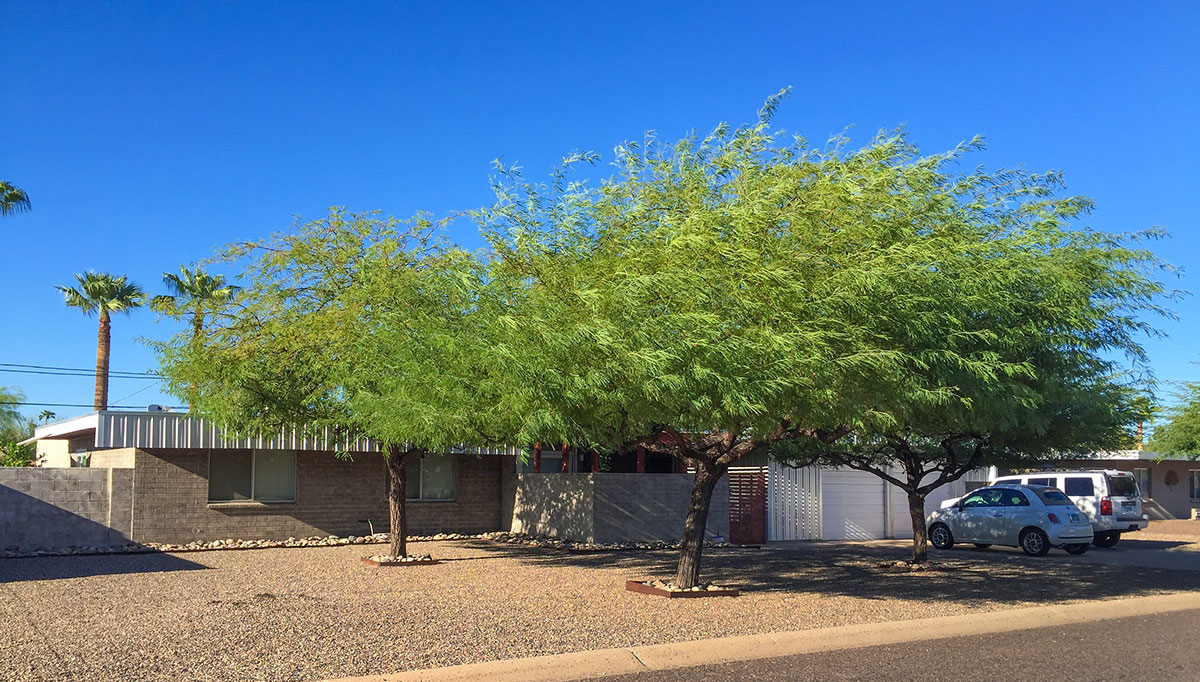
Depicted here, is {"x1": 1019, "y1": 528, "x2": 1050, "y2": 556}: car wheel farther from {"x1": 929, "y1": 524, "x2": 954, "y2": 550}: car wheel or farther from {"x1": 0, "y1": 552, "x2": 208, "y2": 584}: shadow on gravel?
{"x1": 0, "y1": 552, "x2": 208, "y2": 584}: shadow on gravel

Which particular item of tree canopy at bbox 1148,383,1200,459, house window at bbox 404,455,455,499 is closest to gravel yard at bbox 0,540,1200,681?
house window at bbox 404,455,455,499

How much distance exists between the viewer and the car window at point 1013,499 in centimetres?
2351

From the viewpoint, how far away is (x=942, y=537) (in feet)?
82.1

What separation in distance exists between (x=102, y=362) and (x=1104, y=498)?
3428cm

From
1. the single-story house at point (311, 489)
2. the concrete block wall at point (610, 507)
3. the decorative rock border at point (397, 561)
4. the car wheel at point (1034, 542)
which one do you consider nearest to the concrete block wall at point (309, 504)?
the single-story house at point (311, 489)

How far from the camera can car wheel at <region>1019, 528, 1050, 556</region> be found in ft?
75.2

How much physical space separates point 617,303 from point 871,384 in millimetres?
2986

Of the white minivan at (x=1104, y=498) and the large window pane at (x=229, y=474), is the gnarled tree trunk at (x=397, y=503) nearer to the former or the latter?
the large window pane at (x=229, y=474)

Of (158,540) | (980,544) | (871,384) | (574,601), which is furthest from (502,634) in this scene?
(980,544)

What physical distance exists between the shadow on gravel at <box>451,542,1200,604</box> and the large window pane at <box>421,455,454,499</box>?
2.37m

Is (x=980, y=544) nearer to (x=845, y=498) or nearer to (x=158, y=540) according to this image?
(x=845, y=498)

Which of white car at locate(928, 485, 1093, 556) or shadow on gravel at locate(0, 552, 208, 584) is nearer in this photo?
shadow on gravel at locate(0, 552, 208, 584)

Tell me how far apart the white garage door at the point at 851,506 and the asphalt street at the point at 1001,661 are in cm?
1495

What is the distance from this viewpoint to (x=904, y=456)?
19.7m
